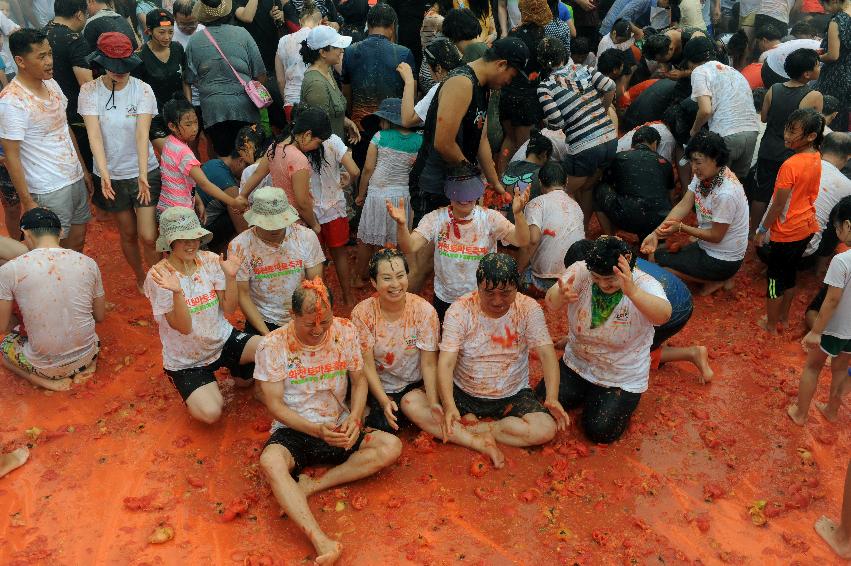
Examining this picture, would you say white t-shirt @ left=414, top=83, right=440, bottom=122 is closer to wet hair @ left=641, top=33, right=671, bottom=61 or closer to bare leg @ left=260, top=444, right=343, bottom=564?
bare leg @ left=260, top=444, right=343, bottom=564

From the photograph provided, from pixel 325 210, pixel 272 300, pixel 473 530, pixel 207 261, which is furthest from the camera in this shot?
pixel 325 210

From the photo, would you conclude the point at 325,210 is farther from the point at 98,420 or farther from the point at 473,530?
the point at 473,530

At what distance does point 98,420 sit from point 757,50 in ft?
29.8

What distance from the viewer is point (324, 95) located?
653 cm

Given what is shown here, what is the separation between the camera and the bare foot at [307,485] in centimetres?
445

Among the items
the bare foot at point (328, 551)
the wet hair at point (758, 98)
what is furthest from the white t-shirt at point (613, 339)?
the wet hair at point (758, 98)

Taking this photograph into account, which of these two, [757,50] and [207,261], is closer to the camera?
[207,261]

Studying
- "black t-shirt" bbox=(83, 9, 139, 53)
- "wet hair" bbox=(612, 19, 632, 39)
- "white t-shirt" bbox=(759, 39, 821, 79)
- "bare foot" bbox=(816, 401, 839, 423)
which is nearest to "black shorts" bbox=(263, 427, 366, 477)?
"bare foot" bbox=(816, 401, 839, 423)

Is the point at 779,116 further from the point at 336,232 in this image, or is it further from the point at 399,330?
the point at 399,330

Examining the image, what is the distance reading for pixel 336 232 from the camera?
254 inches

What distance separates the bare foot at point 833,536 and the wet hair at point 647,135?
4050 mm

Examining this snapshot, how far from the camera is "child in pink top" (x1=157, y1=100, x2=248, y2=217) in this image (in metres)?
6.05

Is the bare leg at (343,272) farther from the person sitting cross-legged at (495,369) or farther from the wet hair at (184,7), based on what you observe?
the wet hair at (184,7)

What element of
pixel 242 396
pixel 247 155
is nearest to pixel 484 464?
pixel 242 396
